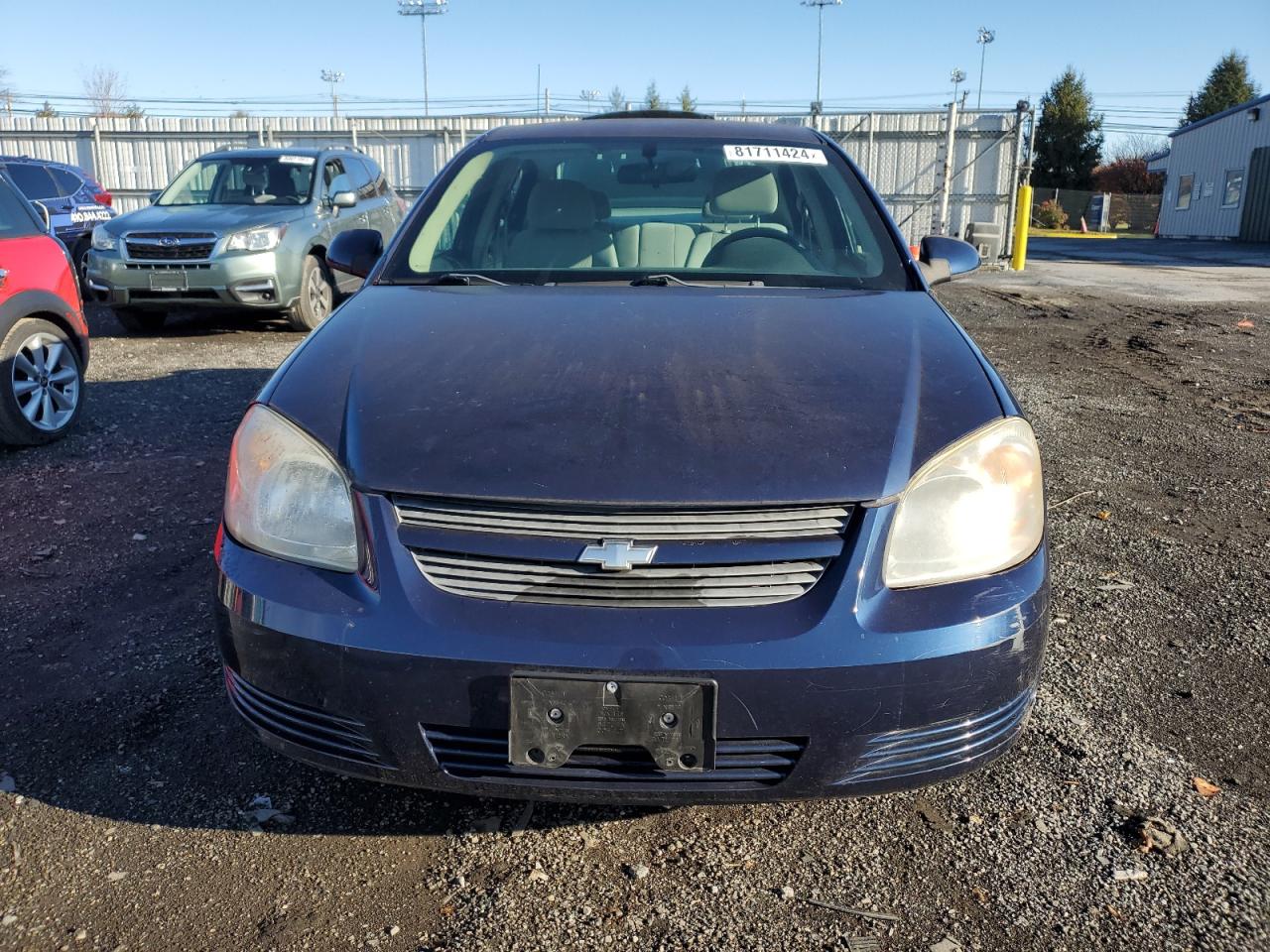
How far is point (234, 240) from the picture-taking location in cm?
851

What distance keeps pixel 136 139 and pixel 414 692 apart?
22148 millimetres

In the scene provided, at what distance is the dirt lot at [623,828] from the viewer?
1.94 meters

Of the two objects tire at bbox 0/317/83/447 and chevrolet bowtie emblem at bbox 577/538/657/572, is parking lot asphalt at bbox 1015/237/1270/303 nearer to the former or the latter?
tire at bbox 0/317/83/447

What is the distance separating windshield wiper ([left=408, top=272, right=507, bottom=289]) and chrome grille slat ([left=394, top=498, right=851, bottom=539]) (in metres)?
1.23

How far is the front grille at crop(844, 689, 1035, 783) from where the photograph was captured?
185cm

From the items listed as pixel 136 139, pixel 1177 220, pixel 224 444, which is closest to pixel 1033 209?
pixel 1177 220

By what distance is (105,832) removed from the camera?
2.20 m

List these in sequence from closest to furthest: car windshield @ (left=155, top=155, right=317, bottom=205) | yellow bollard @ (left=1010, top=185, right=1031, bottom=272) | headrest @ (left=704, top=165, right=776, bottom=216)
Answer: headrest @ (left=704, top=165, right=776, bottom=216) → car windshield @ (left=155, top=155, right=317, bottom=205) → yellow bollard @ (left=1010, top=185, right=1031, bottom=272)

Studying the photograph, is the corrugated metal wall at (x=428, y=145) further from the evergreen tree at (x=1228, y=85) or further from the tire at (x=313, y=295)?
the evergreen tree at (x=1228, y=85)

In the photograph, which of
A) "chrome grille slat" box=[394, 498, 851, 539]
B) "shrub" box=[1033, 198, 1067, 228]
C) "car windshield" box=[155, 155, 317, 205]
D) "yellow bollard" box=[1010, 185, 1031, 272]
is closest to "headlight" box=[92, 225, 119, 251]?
"car windshield" box=[155, 155, 317, 205]

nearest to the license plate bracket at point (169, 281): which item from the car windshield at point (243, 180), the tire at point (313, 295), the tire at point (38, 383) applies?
the tire at point (313, 295)

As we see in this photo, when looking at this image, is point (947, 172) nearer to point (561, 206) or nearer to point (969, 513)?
point (561, 206)

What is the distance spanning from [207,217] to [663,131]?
21.8ft

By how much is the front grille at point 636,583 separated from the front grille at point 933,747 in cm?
33
